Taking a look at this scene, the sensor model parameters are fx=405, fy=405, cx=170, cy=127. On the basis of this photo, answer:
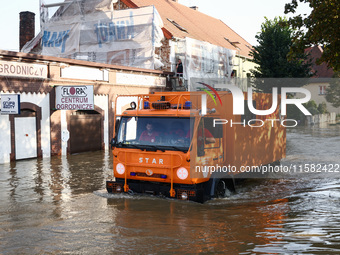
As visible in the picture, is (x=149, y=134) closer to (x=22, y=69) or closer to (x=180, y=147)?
(x=180, y=147)

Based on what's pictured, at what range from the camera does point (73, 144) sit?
22031mm

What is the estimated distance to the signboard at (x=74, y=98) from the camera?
19.3 meters

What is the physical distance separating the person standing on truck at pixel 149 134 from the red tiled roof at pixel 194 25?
73.5 feet

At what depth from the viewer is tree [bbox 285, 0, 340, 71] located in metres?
11.9

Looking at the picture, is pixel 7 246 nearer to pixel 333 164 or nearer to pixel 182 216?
pixel 182 216

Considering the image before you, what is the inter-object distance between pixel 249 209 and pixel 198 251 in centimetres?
326

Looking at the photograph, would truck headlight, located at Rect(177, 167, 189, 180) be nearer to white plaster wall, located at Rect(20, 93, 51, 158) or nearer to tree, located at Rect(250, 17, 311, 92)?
white plaster wall, located at Rect(20, 93, 51, 158)

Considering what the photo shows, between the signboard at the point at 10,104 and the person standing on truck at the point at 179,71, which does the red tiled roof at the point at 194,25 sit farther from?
the signboard at the point at 10,104

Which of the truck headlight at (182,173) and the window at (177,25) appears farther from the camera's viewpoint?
the window at (177,25)

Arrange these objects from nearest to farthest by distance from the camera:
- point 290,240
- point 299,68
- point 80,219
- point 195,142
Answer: point 290,240, point 80,219, point 195,142, point 299,68

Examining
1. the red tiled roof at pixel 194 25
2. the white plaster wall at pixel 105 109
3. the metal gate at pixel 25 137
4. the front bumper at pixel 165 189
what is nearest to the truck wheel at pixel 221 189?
the front bumper at pixel 165 189

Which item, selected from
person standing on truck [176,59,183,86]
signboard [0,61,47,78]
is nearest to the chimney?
person standing on truck [176,59,183,86]

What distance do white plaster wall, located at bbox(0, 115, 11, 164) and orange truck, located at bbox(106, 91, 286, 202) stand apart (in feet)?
31.6

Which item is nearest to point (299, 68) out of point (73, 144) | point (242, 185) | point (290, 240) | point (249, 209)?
point (73, 144)
